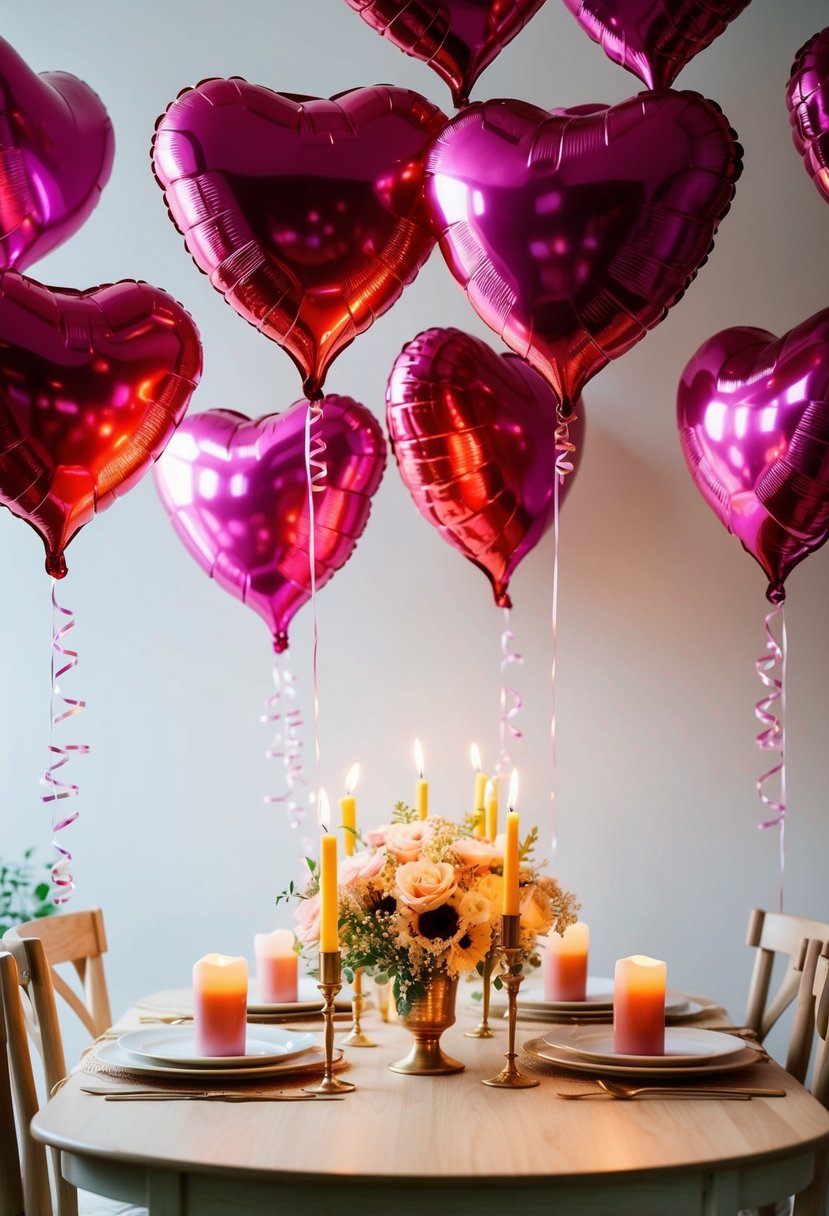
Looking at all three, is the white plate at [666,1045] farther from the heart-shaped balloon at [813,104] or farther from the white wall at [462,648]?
the heart-shaped balloon at [813,104]

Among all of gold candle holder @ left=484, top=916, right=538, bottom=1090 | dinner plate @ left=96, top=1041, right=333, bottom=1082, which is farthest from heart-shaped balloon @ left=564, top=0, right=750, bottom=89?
dinner plate @ left=96, top=1041, right=333, bottom=1082

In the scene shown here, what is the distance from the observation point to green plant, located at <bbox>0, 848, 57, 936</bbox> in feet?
9.83

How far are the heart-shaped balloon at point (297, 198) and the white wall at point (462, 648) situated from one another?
1.04 m

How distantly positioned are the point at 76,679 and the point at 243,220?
145 centimetres

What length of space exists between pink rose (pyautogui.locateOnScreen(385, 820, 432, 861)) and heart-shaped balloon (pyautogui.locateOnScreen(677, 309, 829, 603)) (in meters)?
0.91

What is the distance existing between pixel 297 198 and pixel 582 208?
1.35 feet

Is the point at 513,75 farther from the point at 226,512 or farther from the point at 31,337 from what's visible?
the point at 31,337

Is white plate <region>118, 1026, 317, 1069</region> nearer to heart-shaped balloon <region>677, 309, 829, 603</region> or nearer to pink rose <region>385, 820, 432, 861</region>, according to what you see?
pink rose <region>385, 820, 432, 861</region>

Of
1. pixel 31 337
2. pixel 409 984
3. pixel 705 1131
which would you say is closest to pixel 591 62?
pixel 31 337

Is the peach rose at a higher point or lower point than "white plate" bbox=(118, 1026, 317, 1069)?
higher

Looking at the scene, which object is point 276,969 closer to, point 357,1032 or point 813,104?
point 357,1032

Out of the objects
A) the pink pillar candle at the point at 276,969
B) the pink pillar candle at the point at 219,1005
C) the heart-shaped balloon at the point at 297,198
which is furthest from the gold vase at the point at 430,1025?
the heart-shaped balloon at the point at 297,198

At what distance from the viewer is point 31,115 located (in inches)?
82.7

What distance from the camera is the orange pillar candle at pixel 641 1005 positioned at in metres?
1.73
